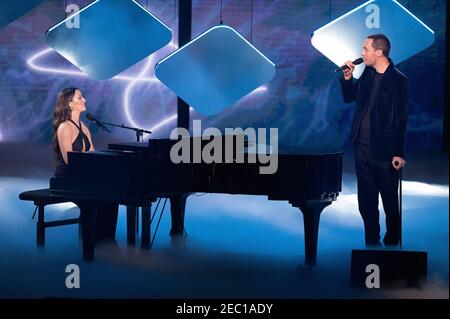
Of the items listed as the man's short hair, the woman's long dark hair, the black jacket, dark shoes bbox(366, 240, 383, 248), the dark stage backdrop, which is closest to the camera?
the black jacket

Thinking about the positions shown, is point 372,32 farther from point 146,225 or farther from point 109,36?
point 146,225

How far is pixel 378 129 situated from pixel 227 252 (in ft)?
4.98

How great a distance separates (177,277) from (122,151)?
3.12ft

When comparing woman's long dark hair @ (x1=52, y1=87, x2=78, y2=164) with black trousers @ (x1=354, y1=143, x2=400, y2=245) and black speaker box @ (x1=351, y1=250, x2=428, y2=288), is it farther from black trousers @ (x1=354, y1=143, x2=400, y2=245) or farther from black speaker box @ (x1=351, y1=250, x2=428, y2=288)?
black speaker box @ (x1=351, y1=250, x2=428, y2=288)

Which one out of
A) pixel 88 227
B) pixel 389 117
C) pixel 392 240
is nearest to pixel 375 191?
pixel 392 240

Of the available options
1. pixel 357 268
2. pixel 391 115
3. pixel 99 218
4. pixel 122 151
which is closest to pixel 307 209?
pixel 357 268

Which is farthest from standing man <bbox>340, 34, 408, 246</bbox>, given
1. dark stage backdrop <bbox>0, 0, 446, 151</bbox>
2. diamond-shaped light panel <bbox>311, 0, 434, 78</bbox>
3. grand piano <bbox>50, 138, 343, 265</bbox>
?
dark stage backdrop <bbox>0, 0, 446, 151</bbox>

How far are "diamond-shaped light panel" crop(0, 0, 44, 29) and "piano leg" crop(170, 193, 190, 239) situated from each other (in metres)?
3.07

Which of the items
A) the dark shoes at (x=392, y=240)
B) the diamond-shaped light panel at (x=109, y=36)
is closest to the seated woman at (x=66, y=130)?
the diamond-shaped light panel at (x=109, y=36)

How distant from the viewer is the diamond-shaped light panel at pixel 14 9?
870 cm

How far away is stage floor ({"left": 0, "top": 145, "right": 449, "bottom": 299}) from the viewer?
5535 millimetres

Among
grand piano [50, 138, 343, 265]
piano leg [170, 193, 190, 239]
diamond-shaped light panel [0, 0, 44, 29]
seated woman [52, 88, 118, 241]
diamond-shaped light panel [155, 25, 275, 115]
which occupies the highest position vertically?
diamond-shaped light panel [0, 0, 44, 29]

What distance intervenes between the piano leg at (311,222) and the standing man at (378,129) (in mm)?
512

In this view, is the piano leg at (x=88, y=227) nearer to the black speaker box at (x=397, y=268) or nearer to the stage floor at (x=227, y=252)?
the stage floor at (x=227, y=252)
